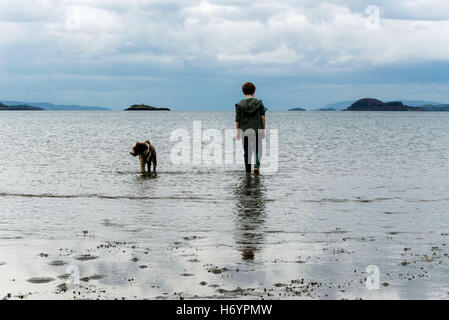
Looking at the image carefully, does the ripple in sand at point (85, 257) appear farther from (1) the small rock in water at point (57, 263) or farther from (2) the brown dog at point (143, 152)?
(2) the brown dog at point (143, 152)

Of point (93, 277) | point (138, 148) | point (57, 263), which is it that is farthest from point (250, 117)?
point (93, 277)

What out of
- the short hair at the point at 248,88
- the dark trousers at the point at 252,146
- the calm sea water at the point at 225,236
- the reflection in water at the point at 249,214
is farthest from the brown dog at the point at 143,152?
→ the short hair at the point at 248,88

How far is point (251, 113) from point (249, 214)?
595cm

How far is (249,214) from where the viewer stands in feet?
37.4

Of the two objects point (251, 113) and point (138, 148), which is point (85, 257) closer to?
point (251, 113)

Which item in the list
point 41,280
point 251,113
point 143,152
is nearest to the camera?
point 41,280

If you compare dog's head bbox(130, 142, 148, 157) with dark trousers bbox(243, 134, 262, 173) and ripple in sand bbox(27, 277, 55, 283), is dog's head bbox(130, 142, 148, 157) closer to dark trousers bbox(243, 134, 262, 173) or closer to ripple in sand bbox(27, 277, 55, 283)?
dark trousers bbox(243, 134, 262, 173)

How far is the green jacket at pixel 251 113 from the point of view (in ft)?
54.3

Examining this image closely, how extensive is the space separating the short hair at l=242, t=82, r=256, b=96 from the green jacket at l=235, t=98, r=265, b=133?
24 cm

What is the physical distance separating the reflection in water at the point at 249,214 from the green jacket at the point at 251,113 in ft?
6.64

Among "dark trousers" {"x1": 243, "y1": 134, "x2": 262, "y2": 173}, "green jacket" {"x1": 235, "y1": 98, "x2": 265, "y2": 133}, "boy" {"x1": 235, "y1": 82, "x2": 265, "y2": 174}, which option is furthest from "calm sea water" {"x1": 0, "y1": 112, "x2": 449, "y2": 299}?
"green jacket" {"x1": 235, "y1": 98, "x2": 265, "y2": 133}
